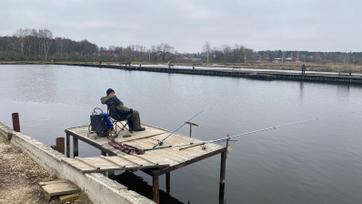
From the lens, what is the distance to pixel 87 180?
655 cm

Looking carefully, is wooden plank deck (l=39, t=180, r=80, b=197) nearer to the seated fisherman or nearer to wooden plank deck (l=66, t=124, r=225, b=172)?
wooden plank deck (l=66, t=124, r=225, b=172)

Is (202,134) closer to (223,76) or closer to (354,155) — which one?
(354,155)

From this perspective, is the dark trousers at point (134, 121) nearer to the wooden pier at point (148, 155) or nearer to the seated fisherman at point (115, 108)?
the seated fisherman at point (115, 108)

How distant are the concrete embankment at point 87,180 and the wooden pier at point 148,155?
0.20 metres

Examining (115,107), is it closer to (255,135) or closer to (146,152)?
(146,152)

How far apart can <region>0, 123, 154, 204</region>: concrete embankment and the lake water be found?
3.74m

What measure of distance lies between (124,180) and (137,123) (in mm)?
1987

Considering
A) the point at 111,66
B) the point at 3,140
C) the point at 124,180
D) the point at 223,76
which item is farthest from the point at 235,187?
the point at 111,66

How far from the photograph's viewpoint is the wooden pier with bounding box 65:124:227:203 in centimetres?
731

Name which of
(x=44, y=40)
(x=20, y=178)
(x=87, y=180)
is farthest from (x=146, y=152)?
(x=44, y=40)

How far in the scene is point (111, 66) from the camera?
78250 mm

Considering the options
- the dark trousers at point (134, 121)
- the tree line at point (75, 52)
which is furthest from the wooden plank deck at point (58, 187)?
the tree line at point (75, 52)

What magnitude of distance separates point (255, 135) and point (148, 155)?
952 cm

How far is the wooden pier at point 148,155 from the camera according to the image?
7307 mm
